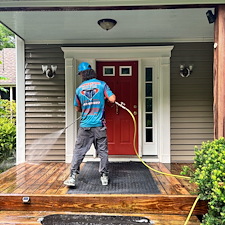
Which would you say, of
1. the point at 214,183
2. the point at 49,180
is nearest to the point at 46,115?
the point at 49,180

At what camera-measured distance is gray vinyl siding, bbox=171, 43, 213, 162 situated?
4.38 meters

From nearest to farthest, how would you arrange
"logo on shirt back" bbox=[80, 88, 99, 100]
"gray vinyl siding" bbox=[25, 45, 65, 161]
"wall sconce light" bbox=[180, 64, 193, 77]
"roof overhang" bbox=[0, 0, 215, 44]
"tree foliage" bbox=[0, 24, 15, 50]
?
"roof overhang" bbox=[0, 0, 215, 44], "logo on shirt back" bbox=[80, 88, 99, 100], "wall sconce light" bbox=[180, 64, 193, 77], "gray vinyl siding" bbox=[25, 45, 65, 161], "tree foliage" bbox=[0, 24, 15, 50]

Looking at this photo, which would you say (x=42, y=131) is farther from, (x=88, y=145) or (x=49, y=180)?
(x=88, y=145)

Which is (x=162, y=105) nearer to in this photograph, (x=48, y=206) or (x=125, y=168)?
(x=125, y=168)

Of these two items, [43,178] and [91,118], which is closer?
[91,118]

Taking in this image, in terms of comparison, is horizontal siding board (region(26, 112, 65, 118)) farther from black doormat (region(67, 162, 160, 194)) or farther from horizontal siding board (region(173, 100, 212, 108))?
horizontal siding board (region(173, 100, 212, 108))

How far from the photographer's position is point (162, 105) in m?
4.37

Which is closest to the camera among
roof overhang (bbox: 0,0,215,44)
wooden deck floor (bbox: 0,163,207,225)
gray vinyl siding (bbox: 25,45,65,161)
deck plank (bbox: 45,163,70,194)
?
wooden deck floor (bbox: 0,163,207,225)

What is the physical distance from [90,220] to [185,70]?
3133 mm

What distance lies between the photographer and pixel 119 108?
4547 mm

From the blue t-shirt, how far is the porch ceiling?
1079 mm

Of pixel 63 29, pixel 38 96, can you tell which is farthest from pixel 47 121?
pixel 63 29

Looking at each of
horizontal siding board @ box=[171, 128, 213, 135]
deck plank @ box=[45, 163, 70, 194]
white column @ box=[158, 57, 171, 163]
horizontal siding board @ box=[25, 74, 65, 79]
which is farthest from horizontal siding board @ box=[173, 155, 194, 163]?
horizontal siding board @ box=[25, 74, 65, 79]

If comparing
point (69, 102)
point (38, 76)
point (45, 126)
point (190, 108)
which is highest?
point (38, 76)
